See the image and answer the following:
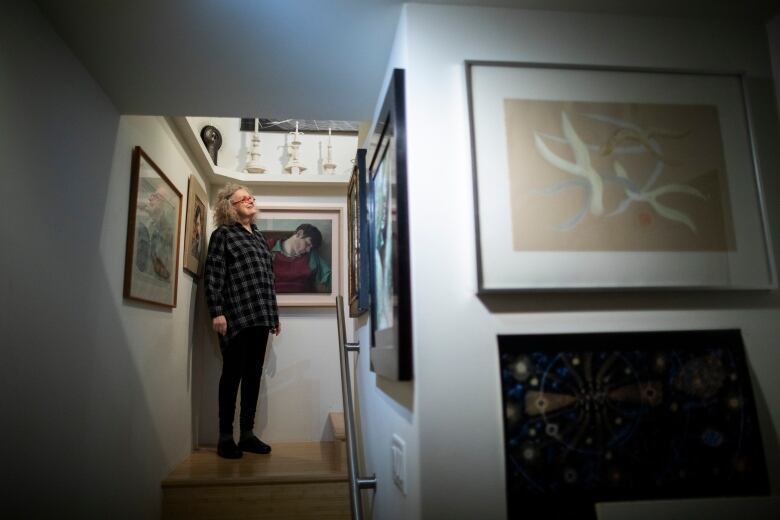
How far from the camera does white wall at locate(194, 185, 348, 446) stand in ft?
10.3

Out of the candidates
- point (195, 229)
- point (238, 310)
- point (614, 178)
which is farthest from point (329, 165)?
point (614, 178)

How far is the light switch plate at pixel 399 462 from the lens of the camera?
1.26 meters

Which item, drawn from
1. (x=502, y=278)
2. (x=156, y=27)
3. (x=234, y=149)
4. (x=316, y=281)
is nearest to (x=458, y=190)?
(x=502, y=278)

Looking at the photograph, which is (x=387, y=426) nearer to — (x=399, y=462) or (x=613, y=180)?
(x=399, y=462)

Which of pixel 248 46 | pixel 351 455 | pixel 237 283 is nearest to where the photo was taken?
pixel 248 46

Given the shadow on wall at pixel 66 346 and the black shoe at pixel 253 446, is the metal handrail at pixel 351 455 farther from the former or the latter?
the black shoe at pixel 253 446

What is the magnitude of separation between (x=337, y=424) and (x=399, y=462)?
169 centimetres

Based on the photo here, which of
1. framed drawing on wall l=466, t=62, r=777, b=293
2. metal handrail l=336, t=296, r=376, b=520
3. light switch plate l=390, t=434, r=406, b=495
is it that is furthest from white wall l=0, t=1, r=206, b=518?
framed drawing on wall l=466, t=62, r=777, b=293

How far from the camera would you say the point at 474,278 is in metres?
1.15

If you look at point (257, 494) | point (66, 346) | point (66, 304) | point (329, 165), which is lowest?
point (257, 494)

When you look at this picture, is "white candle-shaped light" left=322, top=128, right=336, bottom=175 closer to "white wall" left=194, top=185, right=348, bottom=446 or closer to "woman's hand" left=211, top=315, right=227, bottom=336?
"white wall" left=194, top=185, right=348, bottom=446

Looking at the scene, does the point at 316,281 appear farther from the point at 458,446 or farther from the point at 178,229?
the point at 458,446

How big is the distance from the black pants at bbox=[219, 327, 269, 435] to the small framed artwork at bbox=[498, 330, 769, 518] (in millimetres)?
1912

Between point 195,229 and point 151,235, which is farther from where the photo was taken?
point 195,229
